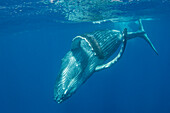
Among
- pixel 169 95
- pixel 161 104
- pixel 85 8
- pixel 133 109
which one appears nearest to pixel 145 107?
pixel 133 109

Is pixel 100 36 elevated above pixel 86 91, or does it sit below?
above

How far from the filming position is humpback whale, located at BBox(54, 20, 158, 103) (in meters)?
2.48

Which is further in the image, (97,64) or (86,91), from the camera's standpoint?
(86,91)

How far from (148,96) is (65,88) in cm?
4492

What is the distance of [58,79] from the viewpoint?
2.58 metres

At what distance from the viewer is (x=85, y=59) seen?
2.93 metres

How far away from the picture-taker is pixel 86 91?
1772 inches

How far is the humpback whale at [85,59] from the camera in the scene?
8.12ft

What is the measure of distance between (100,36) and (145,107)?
40153mm

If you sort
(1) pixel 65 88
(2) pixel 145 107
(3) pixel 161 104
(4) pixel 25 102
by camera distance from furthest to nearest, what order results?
(4) pixel 25 102 < (3) pixel 161 104 < (2) pixel 145 107 < (1) pixel 65 88

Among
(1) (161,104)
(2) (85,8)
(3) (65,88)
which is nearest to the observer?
(3) (65,88)

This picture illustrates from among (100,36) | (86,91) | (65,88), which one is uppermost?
(100,36)

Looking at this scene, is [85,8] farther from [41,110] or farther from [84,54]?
[41,110]

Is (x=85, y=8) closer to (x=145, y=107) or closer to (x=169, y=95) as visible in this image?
(x=145, y=107)
